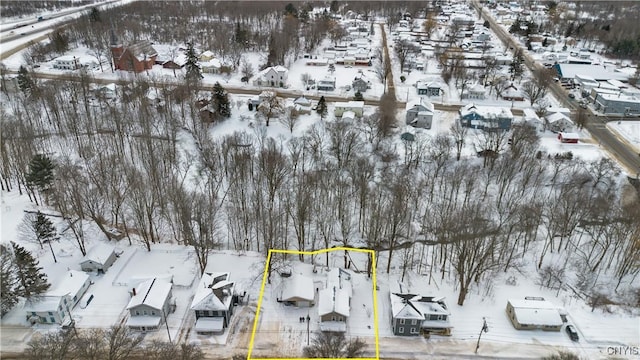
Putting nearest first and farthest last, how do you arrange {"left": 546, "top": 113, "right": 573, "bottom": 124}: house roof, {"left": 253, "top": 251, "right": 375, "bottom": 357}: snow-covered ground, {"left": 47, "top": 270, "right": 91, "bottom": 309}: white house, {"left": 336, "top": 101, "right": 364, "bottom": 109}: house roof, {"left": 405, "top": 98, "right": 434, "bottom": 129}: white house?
{"left": 253, "top": 251, "right": 375, "bottom": 357}: snow-covered ground, {"left": 47, "top": 270, "right": 91, "bottom": 309}: white house, {"left": 546, "top": 113, "right": 573, "bottom": 124}: house roof, {"left": 405, "top": 98, "right": 434, "bottom": 129}: white house, {"left": 336, "top": 101, "right": 364, "bottom": 109}: house roof

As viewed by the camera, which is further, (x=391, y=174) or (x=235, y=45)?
(x=235, y=45)

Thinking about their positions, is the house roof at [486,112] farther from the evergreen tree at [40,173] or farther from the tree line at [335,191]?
the evergreen tree at [40,173]

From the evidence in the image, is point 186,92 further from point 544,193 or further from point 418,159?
point 544,193

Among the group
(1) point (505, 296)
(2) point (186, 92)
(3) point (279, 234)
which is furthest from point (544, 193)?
(2) point (186, 92)

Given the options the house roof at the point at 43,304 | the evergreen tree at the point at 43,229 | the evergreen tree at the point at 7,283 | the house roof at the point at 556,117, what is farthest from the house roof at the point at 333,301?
Answer: the house roof at the point at 556,117

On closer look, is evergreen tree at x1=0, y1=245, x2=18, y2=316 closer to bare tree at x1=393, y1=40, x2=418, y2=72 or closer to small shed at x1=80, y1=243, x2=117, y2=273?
small shed at x1=80, y1=243, x2=117, y2=273

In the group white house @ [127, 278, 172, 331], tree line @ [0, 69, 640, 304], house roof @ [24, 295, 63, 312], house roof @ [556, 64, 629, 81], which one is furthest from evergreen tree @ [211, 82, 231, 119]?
house roof @ [556, 64, 629, 81]
